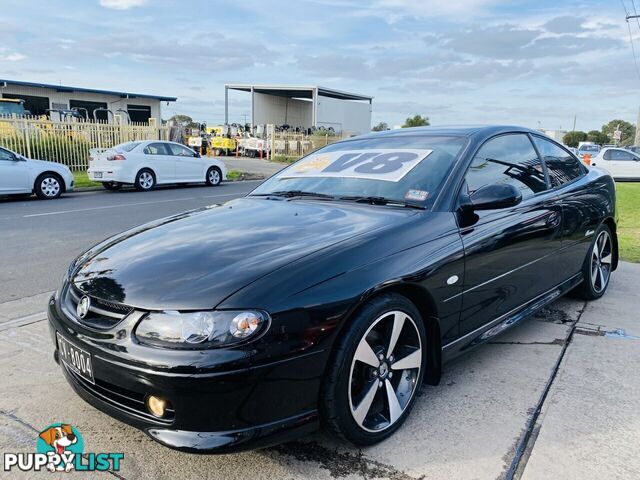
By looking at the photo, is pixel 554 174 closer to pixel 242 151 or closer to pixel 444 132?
pixel 444 132

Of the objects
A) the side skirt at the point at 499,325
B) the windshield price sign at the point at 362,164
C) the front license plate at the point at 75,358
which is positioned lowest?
the side skirt at the point at 499,325

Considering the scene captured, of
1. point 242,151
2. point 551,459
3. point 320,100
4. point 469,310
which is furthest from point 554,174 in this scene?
point 320,100

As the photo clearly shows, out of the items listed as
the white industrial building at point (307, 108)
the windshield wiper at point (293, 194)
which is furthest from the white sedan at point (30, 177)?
the white industrial building at point (307, 108)

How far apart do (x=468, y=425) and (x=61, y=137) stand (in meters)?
18.8

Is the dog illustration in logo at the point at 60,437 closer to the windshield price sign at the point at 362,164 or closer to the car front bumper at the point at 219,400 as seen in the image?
the car front bumper at the point at 219,400

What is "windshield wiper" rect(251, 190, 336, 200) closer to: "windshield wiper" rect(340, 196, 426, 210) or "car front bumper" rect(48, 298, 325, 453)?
"windshield wiper" rect(340, 196, 426, 210)

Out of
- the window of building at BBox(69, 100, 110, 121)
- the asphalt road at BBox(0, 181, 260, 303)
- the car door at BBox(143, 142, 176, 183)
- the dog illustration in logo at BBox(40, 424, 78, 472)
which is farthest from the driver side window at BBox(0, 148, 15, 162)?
the window of building at BBox(69, 100, 110, 121)

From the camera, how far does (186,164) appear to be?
16.4 meters

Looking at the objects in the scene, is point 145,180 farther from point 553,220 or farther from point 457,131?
point 553,220

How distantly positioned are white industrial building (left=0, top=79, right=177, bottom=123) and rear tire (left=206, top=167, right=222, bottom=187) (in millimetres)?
15128

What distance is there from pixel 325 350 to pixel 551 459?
47.0 inches

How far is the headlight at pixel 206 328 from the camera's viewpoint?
204 cm

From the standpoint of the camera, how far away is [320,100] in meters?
55.4

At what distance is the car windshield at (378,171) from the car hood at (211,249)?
0.17m
